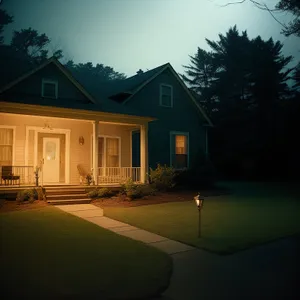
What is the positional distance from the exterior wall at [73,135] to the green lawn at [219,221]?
199 inches

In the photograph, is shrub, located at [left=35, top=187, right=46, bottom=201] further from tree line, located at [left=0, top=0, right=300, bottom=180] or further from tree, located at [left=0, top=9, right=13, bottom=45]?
tree, located at [left=0, top=9, right=13, bottom=45]

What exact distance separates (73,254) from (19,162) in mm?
9400

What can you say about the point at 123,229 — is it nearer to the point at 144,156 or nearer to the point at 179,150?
the point at 144,156

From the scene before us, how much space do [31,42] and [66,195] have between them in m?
36.1

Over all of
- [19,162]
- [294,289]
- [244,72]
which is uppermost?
[244,72]

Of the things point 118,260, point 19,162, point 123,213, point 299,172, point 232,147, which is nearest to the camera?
point 118,260

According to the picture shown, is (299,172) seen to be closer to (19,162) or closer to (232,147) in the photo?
(232,147)

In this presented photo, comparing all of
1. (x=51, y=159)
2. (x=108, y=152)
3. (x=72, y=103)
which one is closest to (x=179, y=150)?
(x=108, y=152)

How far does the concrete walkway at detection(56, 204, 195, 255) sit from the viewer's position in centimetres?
618

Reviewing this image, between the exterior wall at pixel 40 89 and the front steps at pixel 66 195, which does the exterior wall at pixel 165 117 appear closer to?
the exterior wall at pixel 40 89

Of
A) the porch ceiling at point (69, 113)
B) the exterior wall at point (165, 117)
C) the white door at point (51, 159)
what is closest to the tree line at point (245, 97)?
the exterior wall at point (165, 117)

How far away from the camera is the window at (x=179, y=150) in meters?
19.2

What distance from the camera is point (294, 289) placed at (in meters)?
4.17

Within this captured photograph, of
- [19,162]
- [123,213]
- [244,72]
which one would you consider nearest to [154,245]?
[123,213]
